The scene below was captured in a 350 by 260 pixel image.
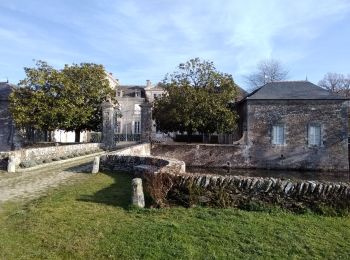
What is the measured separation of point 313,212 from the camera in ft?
21.4

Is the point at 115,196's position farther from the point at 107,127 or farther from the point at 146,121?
the point at 146,121

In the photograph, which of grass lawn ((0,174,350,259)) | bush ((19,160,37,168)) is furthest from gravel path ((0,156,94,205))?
grass lawn ((0,174,350,259))

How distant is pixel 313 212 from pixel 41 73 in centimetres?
2170

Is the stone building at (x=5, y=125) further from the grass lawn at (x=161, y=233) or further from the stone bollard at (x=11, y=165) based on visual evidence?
the grass lawn at (x=161, y=233)

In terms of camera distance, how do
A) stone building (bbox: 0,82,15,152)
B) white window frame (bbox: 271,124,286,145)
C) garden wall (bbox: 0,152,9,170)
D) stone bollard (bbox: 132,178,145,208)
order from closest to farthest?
stone bollard (bbox: 132,178,145,208) → garden wall (bbox: 0,152,9,170) → stone building (bbox: 0,82,15,152) → white window frame (bbox: 271,124,286,145)

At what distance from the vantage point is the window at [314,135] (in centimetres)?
2488

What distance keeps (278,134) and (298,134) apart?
4.54 ft

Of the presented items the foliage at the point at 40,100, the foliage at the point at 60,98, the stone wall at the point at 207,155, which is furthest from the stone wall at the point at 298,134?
the foliage at the point at 40,100

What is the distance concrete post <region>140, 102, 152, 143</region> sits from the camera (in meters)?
23.8

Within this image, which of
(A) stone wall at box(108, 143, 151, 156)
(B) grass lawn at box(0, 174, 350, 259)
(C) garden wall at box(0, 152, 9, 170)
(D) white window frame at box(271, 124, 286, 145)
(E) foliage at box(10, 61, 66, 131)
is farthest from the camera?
(D) white window frame at box(271, 124, 286, 145)

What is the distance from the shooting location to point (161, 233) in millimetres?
5348

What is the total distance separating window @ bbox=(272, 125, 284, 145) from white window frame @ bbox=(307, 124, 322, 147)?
187 cm

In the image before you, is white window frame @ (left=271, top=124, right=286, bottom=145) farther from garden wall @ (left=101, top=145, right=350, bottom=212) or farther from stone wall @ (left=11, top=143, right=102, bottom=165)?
garden wall @ (left=101, top=145, right=350, bottom=212)

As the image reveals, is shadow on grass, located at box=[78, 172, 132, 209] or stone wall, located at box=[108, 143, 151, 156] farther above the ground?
stone wall, located at box=[108, 143, 151, 156]
